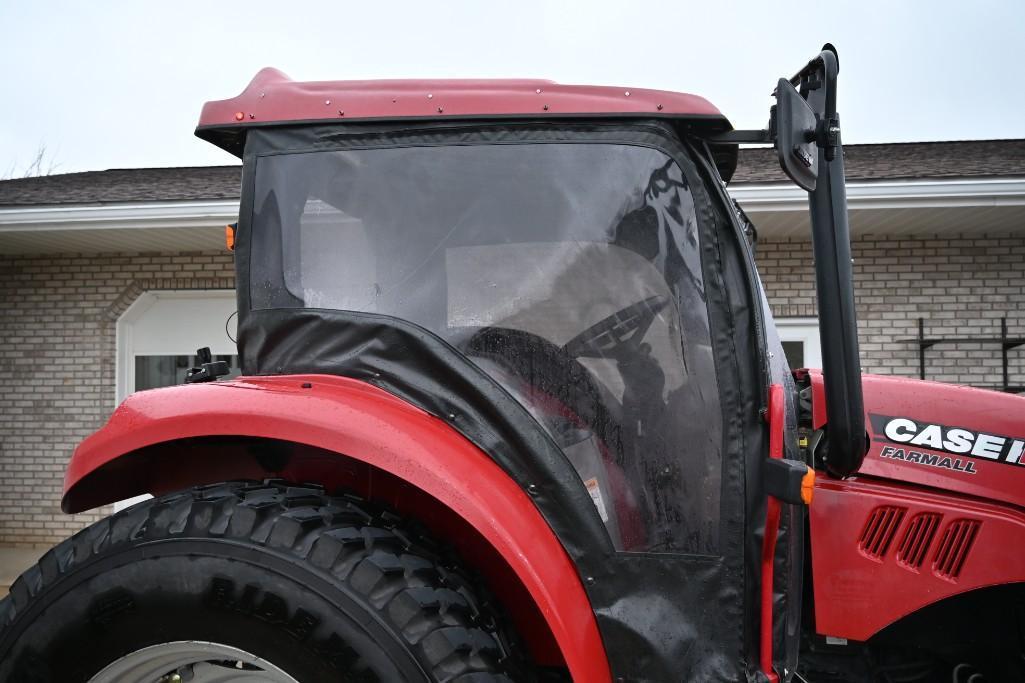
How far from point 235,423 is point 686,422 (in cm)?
101

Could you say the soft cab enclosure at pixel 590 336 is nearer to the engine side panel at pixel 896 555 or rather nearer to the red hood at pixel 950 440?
the engine side panel at pixel 896 555

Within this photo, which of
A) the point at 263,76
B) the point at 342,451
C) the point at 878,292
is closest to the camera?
the point at 342,451

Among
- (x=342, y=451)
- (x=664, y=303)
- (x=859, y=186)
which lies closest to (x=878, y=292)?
(x=859, y=186)

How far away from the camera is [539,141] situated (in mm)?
1792

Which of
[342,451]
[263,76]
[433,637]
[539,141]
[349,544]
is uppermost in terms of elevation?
[263,76]

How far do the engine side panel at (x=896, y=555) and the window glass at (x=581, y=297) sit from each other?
21.5 inches

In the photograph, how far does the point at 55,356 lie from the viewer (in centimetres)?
833

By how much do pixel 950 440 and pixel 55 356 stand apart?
28.9 ft

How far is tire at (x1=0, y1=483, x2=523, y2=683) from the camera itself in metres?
1.48

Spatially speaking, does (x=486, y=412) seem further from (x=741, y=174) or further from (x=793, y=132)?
(x=741, y=174)

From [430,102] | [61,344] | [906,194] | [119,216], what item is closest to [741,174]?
[906,194]

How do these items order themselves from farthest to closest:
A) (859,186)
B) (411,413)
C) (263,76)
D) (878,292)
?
1. (878,292)
2. (859,186)
3. (263,76)
4. (411,413)

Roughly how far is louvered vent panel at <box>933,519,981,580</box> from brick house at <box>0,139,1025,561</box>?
4.77m

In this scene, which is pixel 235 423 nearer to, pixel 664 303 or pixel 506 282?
pixel 506 282
